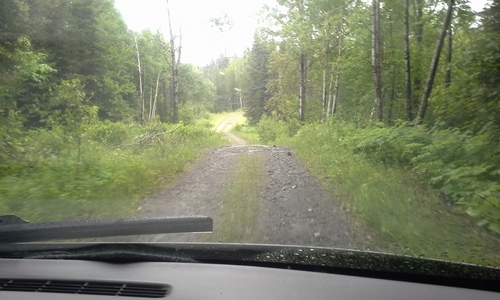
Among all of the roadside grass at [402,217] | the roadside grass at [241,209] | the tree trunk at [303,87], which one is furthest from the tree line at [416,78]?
the roadside grass at [241,209]

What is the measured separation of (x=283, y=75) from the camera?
98.9ft

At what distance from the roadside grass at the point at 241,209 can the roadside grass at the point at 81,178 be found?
156 cm

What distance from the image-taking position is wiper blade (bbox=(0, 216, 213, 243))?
332cm

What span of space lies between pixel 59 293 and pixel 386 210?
5.02 meters

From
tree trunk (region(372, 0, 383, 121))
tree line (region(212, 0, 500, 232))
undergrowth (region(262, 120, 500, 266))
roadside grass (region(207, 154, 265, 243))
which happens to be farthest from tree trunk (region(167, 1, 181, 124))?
undergrowth (region(262, 120, 500, 266))

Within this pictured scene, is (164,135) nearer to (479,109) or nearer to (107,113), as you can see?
(107,113)

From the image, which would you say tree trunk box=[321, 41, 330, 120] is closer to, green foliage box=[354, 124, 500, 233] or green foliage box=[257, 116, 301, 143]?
green foliage box=[257, 116, 301, 143]

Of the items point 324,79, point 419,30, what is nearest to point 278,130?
point 324,79

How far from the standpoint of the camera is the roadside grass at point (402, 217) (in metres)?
4.68

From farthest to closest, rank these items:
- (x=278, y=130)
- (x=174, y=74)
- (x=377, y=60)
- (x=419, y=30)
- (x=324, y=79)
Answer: (x=278, y=130) → (x=324, y=79) → (x=174, y=74) → (x=377, y=60) → (x=419, y=30)

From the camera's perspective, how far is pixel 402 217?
5.92m

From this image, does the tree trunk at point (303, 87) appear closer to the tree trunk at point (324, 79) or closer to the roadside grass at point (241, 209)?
the tree trunk at point (324, 79)

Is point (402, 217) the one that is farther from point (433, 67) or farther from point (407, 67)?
point (407, 67)

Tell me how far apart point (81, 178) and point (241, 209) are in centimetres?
365
